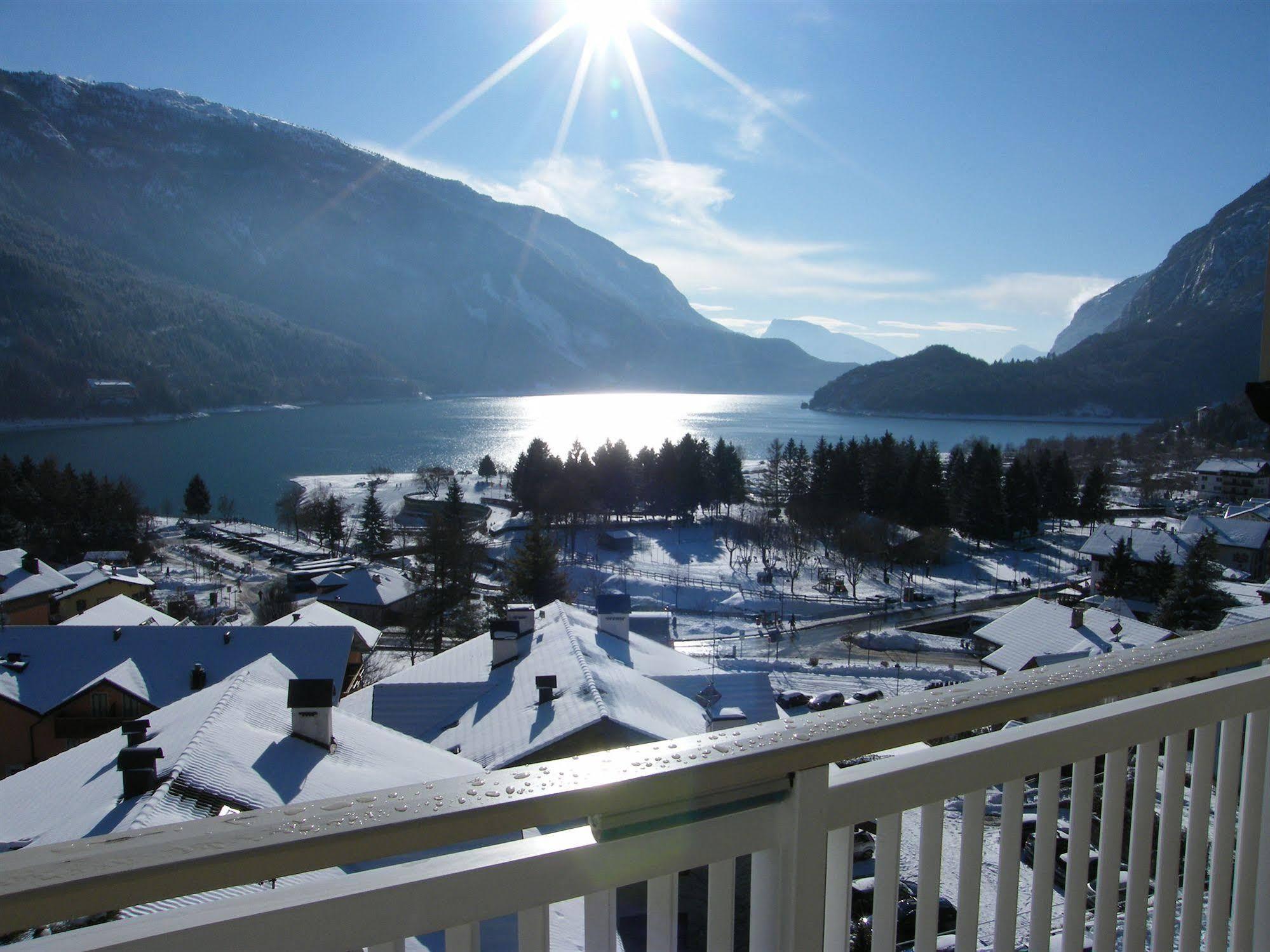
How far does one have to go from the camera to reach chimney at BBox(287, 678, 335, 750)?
5.19 meters

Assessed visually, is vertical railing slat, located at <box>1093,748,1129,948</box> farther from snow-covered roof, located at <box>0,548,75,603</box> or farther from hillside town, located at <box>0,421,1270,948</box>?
snow-covered roof, located at <box>0,548,75,603</box>

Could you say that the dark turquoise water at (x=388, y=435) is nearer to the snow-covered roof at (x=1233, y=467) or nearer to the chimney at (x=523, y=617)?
the snow-covered roof at (x=1233, y=467)

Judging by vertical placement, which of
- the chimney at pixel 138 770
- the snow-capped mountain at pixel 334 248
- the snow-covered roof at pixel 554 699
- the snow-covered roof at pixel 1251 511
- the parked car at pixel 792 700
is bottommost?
the parked car at pixel 792 700

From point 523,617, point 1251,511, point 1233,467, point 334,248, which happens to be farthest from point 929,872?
point 334,248

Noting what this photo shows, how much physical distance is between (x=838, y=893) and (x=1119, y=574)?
841 inches

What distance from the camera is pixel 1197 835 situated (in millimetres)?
1121

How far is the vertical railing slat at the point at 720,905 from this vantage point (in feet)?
2.32

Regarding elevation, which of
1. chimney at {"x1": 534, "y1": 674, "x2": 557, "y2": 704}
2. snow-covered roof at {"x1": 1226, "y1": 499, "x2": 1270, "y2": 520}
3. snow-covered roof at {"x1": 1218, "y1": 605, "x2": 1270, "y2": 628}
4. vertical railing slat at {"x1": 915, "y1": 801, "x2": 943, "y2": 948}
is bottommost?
snow-covered roof at {"x1": 1226, "y1": 499, "x2": 1270, "y2": 520}

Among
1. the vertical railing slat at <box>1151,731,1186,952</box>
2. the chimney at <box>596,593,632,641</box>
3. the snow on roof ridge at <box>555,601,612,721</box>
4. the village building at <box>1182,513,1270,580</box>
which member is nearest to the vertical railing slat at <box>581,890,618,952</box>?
the vertical railing slat at <box>1151,731,1186,952</box>

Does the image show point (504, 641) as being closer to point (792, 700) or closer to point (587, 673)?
point (587, 673)

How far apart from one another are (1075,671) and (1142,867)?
1.06 feet

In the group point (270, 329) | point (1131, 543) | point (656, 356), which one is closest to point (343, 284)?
point (270, 329)

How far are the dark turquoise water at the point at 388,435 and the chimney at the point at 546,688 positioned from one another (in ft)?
101

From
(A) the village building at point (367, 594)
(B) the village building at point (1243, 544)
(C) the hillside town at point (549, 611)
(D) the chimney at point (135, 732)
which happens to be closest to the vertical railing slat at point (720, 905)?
(C) the hillside town at point (549, 611)
